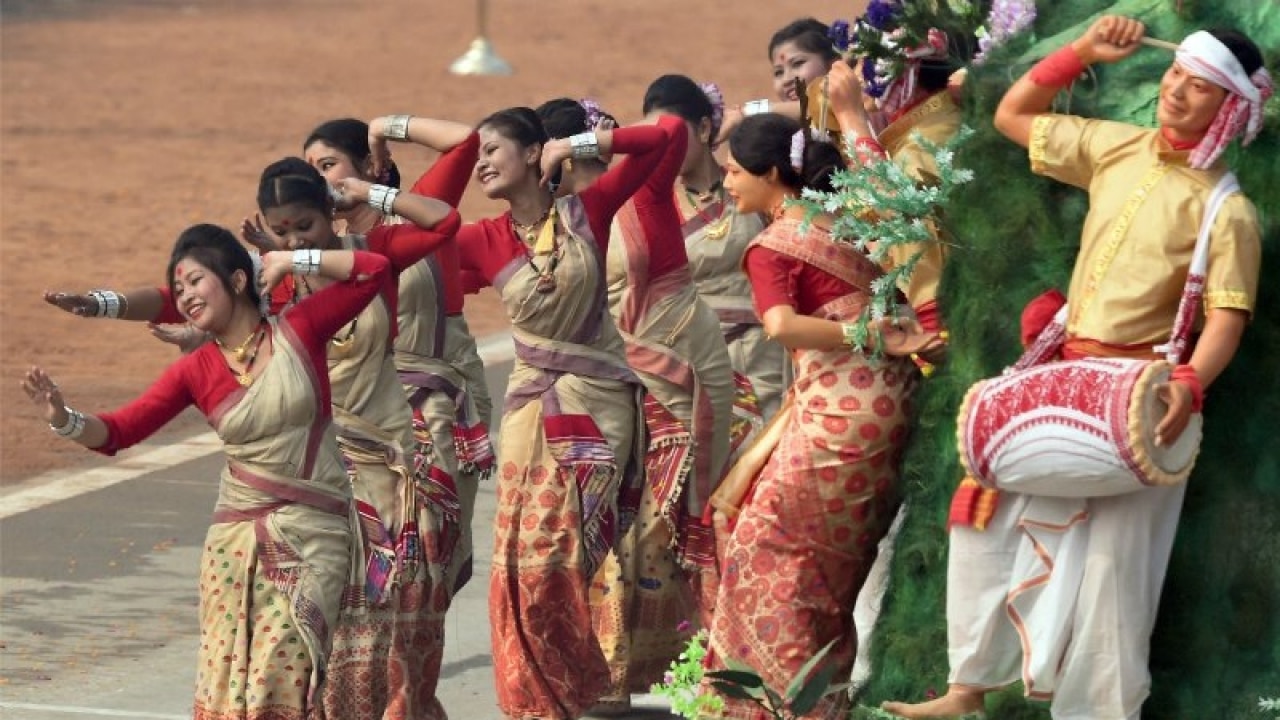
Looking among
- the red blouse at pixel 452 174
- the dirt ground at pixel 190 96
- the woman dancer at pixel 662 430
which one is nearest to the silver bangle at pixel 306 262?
the red blouse at pixel 452 174

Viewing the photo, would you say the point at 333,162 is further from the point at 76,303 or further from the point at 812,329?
the point at 812,329

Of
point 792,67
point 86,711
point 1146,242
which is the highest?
point 792,67

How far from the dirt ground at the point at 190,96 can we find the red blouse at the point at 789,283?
23.3 ft

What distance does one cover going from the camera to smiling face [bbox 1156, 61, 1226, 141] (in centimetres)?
646

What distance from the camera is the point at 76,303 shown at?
802 centimetres

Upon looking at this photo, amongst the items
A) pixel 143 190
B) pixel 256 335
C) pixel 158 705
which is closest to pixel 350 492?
pixel 256 335

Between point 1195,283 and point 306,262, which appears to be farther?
point 306,262

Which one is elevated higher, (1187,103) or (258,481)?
(1187,103)

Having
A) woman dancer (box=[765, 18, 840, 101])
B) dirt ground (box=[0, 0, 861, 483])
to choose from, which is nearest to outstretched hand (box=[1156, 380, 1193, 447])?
woman dancer (box=[765, 18, 840, 101])

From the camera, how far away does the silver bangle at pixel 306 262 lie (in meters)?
7.89

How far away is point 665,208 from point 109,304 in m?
2.29

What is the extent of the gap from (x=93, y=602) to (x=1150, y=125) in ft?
18.5

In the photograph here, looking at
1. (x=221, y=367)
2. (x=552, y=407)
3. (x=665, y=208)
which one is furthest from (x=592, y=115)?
(x=221, y=367)

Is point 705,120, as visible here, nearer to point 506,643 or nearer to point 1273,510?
point 506,643
